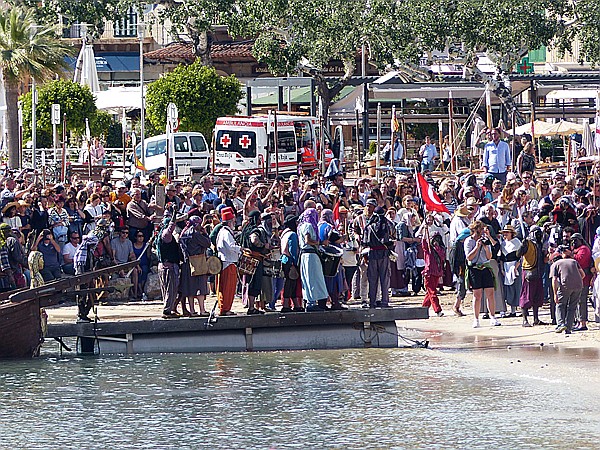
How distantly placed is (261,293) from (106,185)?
9.22 m

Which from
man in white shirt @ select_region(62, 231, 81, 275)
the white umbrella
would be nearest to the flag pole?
man in white shirt @ select_region(62, 231, 81, 275)

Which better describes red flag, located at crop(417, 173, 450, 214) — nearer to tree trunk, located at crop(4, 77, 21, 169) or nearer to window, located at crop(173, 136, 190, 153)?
window, located at crop(173, 136, 190, 153)

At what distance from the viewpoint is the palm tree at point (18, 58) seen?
4344 centimetres

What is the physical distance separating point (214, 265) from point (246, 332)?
3.82 ft

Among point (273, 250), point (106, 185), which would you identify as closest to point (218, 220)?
point (273, 250)

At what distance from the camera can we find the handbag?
18.5 metres

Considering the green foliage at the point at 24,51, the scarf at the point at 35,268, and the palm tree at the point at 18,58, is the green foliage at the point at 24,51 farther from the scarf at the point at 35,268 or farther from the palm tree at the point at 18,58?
the scarf at the point at 35,268

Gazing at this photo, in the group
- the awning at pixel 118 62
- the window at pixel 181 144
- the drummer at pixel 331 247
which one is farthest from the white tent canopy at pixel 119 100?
the drummer at pixel 331 247

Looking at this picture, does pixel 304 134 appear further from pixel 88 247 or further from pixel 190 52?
pixel 190 52

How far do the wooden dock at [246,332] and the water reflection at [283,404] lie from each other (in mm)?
236

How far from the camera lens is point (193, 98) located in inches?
1925

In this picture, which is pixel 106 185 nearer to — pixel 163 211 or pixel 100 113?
pixel 163 211

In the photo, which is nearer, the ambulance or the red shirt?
the red shirt

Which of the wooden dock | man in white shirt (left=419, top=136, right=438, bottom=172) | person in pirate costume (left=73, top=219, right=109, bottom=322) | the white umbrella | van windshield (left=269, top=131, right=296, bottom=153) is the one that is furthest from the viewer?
the white umbrella
